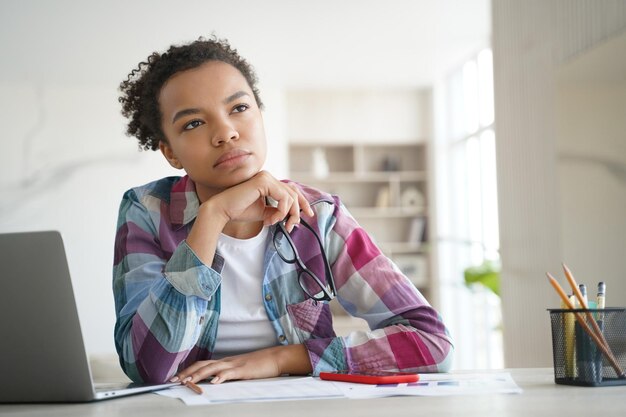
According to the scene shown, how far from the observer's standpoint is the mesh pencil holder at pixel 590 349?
107cm

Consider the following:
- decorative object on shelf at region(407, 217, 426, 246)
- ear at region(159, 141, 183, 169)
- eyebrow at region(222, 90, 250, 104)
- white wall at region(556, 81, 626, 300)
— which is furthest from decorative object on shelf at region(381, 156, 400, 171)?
eyebrow at region(222, 90, 250, 104)

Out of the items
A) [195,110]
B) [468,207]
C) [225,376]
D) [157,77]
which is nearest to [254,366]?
[225,376]

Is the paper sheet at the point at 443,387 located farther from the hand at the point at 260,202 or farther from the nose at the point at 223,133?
the nose at the point at 223,133

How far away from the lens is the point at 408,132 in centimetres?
723

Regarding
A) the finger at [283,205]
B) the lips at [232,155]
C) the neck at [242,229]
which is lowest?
the neck at [242,229]

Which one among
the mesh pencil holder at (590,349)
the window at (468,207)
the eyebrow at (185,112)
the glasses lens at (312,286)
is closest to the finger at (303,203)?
the glasses lens at (312,286)

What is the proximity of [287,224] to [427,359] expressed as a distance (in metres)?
0.35

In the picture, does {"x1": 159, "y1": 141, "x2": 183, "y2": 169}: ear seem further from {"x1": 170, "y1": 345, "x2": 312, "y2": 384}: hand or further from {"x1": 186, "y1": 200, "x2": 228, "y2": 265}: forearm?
{"x1": 170, "y1": 345, "x2": 312, "y2": 384}: hand

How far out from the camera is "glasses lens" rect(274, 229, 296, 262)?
4.65 ft

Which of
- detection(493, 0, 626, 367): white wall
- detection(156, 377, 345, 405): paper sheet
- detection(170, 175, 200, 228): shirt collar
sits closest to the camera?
detection(156, 377, 345, 405): paper sheet

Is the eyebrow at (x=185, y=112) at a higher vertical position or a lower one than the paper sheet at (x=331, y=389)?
higher

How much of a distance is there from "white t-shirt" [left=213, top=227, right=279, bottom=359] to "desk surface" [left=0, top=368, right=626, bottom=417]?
350 millimetres

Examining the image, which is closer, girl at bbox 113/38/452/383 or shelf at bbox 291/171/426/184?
girl at bbox 113/38/452/383

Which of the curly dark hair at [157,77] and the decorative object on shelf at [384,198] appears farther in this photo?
the decorative object on shelf at [384,198]
